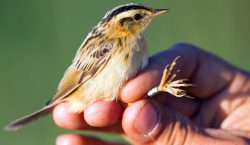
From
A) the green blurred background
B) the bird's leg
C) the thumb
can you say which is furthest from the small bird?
the green blurred background

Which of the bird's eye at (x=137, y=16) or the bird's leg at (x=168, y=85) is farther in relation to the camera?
the bird's eye at (x=137, y=16)

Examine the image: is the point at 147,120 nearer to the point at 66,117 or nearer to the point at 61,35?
the point at 66,117

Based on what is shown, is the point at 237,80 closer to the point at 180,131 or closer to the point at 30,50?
the point at 180,131

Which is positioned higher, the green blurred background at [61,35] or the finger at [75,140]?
the finger at [75,140]

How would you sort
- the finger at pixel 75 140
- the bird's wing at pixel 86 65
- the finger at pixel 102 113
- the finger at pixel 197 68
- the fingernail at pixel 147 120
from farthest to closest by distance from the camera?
the finger at pixel 75 140
the finger at pixel 197 68
the bird's wing at pixel 86 65
the finger at pixel 102 113
the fingernail at pixel 147 120

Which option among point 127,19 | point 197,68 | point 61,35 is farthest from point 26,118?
point 61,35

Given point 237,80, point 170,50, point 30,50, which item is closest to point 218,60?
point 237,80

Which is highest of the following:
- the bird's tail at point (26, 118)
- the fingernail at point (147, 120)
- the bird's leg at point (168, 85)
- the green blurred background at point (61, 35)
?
the bird's leg at point (168, 85)

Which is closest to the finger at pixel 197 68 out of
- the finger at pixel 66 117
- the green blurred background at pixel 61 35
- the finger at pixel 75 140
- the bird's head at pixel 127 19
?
the bird's head at pixel 127 19

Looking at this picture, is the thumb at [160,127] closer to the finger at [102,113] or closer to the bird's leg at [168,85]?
the finger at [102,113]
